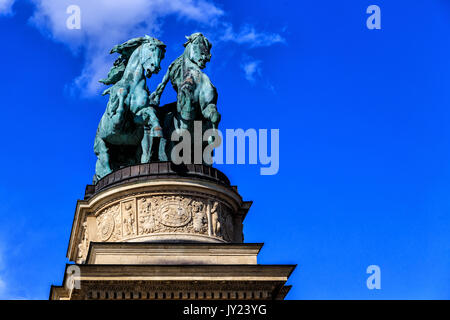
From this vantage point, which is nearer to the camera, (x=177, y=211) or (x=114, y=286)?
(x=114, y=286)

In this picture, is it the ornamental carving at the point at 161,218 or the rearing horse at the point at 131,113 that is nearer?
the ornamental carving at the point at 161,218

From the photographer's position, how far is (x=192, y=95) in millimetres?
27250

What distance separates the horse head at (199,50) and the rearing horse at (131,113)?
3.25 ft

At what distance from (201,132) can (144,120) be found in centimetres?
187

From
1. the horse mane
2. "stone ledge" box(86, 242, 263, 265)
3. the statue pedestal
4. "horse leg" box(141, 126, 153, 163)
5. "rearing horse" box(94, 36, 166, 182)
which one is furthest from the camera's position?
the horse mane

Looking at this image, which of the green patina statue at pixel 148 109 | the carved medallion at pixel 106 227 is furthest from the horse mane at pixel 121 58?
the carved medallion at pixel 106 227

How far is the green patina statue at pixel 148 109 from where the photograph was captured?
87.6 ft

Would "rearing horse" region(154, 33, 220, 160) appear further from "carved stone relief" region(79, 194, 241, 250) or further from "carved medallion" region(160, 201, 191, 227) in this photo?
"carved medallion" region(160, 201, 191, 227)

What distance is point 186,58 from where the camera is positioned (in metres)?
28.4

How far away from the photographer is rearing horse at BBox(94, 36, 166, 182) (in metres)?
26.8

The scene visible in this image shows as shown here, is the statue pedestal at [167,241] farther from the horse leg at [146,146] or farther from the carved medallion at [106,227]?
the horse leg at [146,146]

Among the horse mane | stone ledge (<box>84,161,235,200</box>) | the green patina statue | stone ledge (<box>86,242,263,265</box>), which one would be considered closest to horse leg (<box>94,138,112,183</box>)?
the green patina statue
